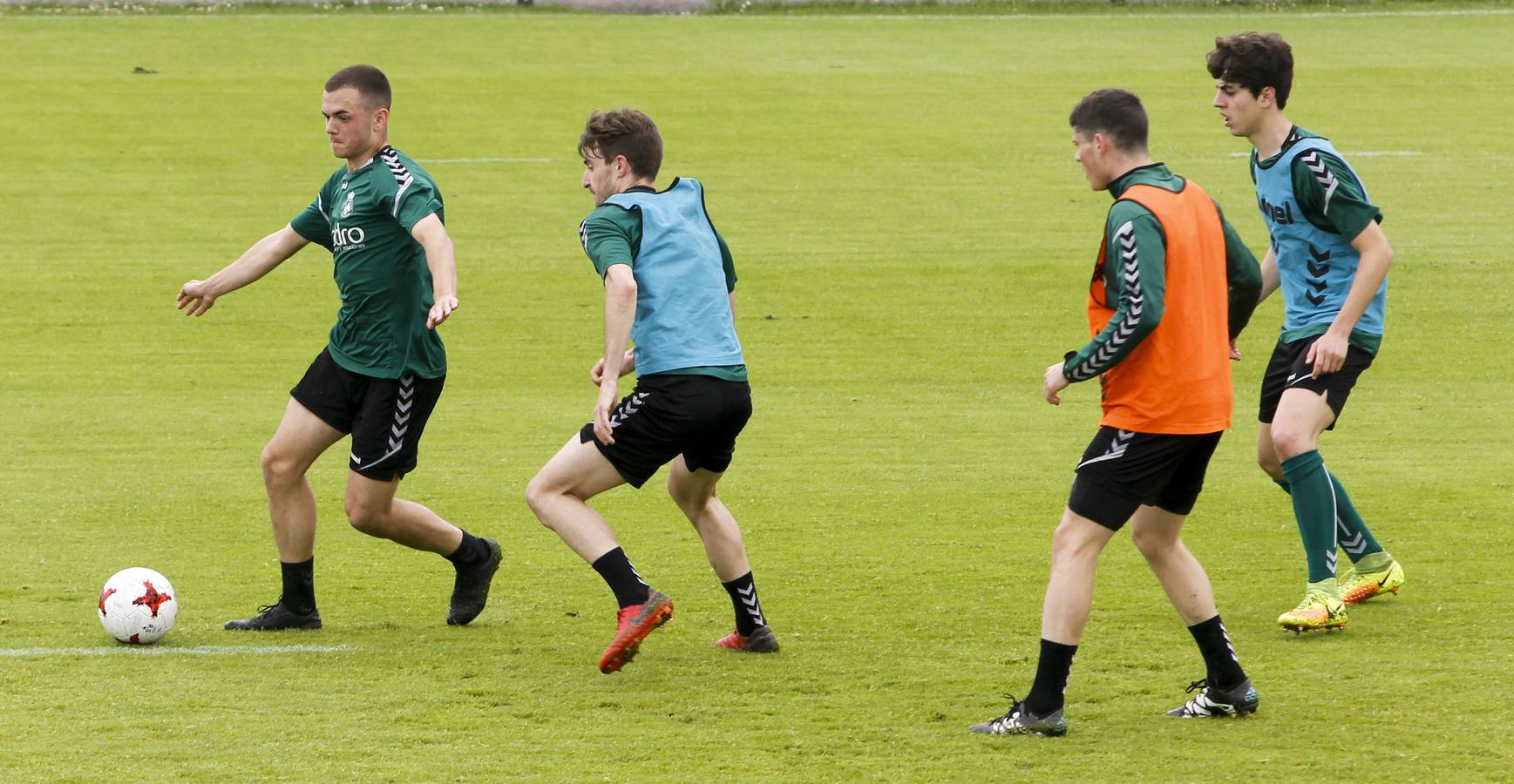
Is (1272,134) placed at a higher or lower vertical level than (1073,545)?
higher

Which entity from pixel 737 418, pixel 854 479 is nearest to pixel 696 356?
pixel 737 418

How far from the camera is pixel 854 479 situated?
977 centimetres

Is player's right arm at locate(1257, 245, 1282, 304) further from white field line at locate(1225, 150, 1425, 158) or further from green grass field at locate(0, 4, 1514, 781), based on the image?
white field line at locate(1225, 150, 1425, 158)

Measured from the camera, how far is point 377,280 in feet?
21.6

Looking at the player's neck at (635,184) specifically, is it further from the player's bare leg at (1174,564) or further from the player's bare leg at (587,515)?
the player's bare leg at (1174,564)

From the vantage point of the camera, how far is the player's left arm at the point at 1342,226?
6.24m

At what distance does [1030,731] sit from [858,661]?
42.1 inches

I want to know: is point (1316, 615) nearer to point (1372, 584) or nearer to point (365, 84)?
point (1372, 584)

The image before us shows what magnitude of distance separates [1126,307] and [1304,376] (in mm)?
1751

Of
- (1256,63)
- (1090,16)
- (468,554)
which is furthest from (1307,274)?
(1090,16)

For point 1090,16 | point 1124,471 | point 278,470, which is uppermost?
point 1124,471

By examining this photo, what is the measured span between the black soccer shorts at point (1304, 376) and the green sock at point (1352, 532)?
1.51 feet

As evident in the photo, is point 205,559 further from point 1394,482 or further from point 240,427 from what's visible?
point 1394,482

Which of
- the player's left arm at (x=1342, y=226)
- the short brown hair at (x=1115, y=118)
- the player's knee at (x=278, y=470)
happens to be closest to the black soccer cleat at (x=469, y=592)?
the player's knee at (x=278, y=470)
